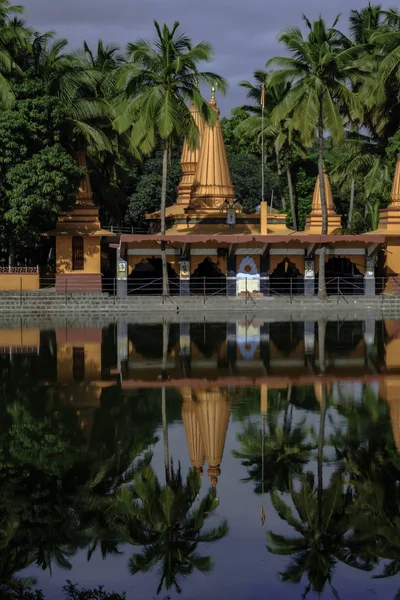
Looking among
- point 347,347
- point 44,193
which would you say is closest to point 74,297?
point 44,193

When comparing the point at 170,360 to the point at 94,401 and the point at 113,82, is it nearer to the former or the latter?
the point at 94,401

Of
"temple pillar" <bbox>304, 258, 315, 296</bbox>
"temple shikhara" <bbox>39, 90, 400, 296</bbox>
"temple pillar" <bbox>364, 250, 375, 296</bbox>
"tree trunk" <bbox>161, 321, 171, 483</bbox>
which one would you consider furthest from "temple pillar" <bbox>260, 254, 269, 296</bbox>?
"tree trunk" <bbox>161, 321, 171, 483</bbox>

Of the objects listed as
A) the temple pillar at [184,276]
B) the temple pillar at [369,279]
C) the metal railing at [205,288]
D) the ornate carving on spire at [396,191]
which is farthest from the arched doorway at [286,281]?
the ornate carving on spire at [396,191]

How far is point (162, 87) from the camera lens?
38.9m

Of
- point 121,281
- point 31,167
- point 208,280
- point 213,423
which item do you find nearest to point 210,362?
point 213,423

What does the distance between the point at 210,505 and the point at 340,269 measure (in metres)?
41.0

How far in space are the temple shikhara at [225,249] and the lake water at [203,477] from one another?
18.8m

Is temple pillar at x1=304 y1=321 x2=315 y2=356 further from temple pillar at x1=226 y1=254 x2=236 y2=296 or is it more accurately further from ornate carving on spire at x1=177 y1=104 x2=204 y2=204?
ornate carving on spire at x1=177 y1=104 x2=204 y2=204

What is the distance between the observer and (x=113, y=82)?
145ft

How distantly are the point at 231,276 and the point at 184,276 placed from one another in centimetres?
210

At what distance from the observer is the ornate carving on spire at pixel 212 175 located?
46.0 meters

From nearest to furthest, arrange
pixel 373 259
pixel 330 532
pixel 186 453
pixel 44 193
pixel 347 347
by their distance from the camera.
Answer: pixel 330 532
pixel 186 453
pixel 347 347
pixel 44 193
pixel 373 259

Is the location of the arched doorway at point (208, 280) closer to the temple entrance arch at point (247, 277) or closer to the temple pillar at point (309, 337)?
the temple entrance arch at point (247, 277)

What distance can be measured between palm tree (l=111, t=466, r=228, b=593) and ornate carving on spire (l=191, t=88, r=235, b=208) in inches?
1363
